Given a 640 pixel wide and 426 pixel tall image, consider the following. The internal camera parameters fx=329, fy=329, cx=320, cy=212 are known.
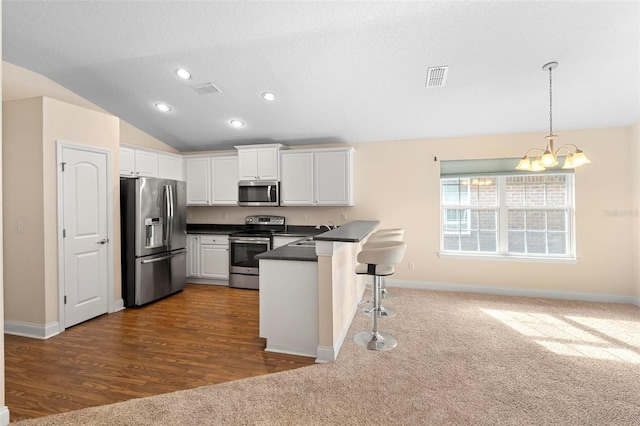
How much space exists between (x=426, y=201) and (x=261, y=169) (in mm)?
2710

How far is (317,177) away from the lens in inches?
207

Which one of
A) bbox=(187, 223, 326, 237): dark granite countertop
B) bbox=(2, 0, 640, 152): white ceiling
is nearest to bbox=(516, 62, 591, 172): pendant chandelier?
bbox=(2, 0, 640, 152): white ceiling

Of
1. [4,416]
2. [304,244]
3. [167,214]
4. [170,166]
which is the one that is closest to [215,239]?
[167,214]

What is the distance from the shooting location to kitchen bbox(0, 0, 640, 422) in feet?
→ 11.2

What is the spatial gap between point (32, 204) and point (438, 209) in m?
5.14

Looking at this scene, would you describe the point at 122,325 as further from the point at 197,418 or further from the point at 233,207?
the point at 233,207

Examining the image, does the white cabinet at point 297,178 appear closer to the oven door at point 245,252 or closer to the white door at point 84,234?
the oven door at point 245,252

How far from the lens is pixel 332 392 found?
2.39 m

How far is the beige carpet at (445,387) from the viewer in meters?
2.12

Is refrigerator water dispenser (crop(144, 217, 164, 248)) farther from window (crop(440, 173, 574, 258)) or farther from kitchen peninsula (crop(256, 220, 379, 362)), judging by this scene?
window (crop(440, 173, 574, 258))

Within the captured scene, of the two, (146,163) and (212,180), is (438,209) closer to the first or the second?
(212,180)

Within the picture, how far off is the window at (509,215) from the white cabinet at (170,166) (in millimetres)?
4445

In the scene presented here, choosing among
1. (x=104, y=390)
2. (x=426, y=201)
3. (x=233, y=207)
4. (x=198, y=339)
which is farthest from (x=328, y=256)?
(x=233, y=207)

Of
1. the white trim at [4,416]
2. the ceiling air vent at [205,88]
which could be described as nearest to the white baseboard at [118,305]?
the white trim at [4,416]
